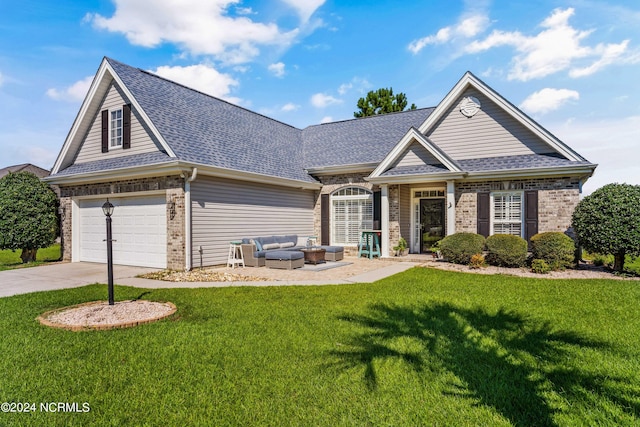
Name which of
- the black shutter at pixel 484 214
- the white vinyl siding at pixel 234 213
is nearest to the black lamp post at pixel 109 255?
the white vinyl siding at pixel 234 213

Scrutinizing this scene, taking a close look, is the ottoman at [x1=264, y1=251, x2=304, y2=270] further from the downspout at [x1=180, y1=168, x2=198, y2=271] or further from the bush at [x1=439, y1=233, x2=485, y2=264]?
the bush at [x1=439, y1=233, x2=485, y2=264]

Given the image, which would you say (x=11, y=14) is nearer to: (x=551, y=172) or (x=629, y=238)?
(x=551, y=172)

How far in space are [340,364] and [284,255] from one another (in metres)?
8.15

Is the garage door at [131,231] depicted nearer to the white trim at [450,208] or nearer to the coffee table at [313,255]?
the coffee table at [313,255]

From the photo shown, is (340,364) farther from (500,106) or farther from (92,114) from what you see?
(92,114)

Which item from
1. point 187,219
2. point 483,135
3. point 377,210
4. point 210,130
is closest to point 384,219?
point 377,210

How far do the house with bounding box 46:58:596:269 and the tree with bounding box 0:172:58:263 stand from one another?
61 cm

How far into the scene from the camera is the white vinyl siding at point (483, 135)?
13.9 m

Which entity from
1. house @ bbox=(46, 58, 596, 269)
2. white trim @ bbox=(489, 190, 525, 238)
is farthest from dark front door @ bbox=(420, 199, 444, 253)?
white trim @ bbox=(489, 190, 525, 238)

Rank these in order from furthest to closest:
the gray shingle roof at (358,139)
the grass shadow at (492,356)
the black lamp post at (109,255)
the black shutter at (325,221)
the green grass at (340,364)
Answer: the black shutter at (325,221) < the gray shingle roof at (358,139) < the black lamp post at (109,255) < the grass shadow at (492,356) < the green grass at (340,364)

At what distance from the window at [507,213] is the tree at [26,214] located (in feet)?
56.7

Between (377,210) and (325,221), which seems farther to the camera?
(325,221)

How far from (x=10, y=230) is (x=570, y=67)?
19.4 m

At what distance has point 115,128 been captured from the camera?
14141 millimetres
